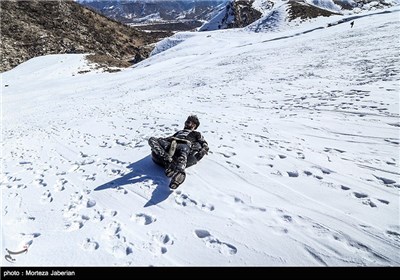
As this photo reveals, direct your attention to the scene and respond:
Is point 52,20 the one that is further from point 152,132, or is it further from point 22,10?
point 152,132

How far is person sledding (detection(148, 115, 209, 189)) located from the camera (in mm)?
5984

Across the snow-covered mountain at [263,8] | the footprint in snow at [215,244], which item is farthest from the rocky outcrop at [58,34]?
the footprint in snow at [215,244]

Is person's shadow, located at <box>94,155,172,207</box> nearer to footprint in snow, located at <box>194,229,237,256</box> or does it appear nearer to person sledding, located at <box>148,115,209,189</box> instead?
person sledding, located at <box>148,115,209,189</box>

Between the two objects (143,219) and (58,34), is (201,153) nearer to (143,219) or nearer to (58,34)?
(143,219)

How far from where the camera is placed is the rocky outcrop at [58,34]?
162ft

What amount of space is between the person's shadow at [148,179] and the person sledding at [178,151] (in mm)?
263

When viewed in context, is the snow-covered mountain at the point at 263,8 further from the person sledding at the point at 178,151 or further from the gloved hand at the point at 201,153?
the gloved hand at the point at 201,153

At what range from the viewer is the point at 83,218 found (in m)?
5.44

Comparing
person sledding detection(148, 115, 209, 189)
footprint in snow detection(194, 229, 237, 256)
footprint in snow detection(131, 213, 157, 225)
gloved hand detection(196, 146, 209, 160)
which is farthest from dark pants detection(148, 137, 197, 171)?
footprint in snow detection(194, 229, 237, 256)

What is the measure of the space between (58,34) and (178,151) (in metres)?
62.1

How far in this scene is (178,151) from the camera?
6.40 metres

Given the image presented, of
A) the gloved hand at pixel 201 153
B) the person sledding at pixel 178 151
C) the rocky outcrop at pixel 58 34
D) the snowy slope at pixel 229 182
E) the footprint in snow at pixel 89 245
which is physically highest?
the rocky outcrop at pixel 58 34
